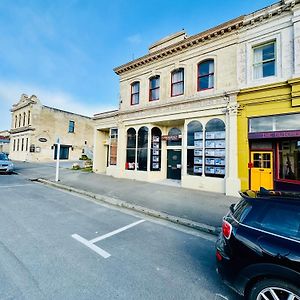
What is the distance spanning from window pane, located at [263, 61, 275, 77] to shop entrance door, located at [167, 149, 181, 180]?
656 cm

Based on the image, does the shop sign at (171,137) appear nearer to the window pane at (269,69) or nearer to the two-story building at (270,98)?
the two-story building at (270,98)

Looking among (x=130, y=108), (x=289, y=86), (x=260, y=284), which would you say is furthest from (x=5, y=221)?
(x=289, y=86)

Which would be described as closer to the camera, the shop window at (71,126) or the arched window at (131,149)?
the arched window at (131,149)

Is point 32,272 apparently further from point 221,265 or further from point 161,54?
point 161,54

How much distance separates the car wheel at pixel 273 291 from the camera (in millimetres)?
2107

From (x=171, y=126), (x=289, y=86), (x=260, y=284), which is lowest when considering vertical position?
(x=260, y=284)

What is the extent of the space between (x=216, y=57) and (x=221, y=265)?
1088 cm

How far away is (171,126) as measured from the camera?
44.8ft

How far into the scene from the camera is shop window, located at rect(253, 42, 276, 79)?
9.18 m

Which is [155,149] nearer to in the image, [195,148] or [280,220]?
[195,148]

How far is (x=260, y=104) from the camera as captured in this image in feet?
30.2

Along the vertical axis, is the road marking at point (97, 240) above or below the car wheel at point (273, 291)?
below

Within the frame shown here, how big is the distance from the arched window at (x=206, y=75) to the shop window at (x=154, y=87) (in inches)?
124

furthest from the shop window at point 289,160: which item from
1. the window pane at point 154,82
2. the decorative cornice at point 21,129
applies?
the decorative cornice at point 21,129
